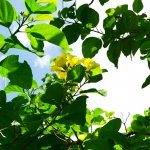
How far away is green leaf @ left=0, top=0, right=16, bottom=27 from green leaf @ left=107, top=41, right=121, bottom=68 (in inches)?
30.3

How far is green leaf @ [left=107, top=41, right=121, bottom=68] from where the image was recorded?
1.74 metres

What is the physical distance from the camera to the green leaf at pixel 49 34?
1.10 m

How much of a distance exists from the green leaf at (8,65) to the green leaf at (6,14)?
0.12 m

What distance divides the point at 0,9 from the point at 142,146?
0.74m

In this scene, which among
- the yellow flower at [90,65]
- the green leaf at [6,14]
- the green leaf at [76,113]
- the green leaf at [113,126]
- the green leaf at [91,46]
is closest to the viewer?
the green leaf at [6,14]

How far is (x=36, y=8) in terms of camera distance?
1115 millimetres

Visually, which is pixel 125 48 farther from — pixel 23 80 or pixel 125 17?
pixel 23 80

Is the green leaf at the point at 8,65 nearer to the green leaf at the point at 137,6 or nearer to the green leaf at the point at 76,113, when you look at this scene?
the green leaf at the point at 76,113

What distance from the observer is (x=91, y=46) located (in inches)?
67.7

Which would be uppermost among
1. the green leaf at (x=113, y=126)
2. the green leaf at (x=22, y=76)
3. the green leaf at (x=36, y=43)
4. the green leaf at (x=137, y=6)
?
the green leaf at (x=137, y=6)

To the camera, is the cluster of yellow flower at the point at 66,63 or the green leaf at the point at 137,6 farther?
the green leaf at the point at 137,6

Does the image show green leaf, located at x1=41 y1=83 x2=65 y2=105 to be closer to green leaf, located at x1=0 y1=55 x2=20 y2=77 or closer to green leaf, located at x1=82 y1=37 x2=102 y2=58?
green leaf, located at x1=0 y1=55 x2=20 y2=77

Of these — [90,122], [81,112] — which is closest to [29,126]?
[81,112]

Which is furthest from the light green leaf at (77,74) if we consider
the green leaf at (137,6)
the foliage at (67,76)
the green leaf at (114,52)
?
the green leaf at (137,6)
